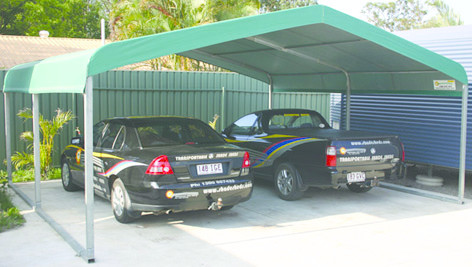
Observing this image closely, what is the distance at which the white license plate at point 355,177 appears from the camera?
305 inches

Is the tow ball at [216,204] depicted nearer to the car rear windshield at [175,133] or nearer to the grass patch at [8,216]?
the car rear windshield at [175,133]

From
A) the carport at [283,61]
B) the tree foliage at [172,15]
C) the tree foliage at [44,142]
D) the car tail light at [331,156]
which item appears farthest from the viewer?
the tree foliage at [172,15]

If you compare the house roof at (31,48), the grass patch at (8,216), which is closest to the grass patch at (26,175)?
the grass patch at (8,216)

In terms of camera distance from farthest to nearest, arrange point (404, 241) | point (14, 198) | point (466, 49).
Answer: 1. point (466, 49)
2. point (14, 198)
3. point (404, 241)

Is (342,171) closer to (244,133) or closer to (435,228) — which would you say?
(435,228)

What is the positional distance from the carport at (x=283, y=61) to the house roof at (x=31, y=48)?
15752 millimetres

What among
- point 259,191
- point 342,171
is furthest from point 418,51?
point 259,191

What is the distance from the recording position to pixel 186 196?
20.1 feet

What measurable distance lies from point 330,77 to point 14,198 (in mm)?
7325

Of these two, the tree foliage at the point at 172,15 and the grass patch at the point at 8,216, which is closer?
the grass patch at the point at 8,216

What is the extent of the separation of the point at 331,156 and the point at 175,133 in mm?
2515

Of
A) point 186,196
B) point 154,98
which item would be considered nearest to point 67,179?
point 186,196

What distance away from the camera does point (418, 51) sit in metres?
7.53

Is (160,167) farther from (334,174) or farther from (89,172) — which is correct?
(334,174)
